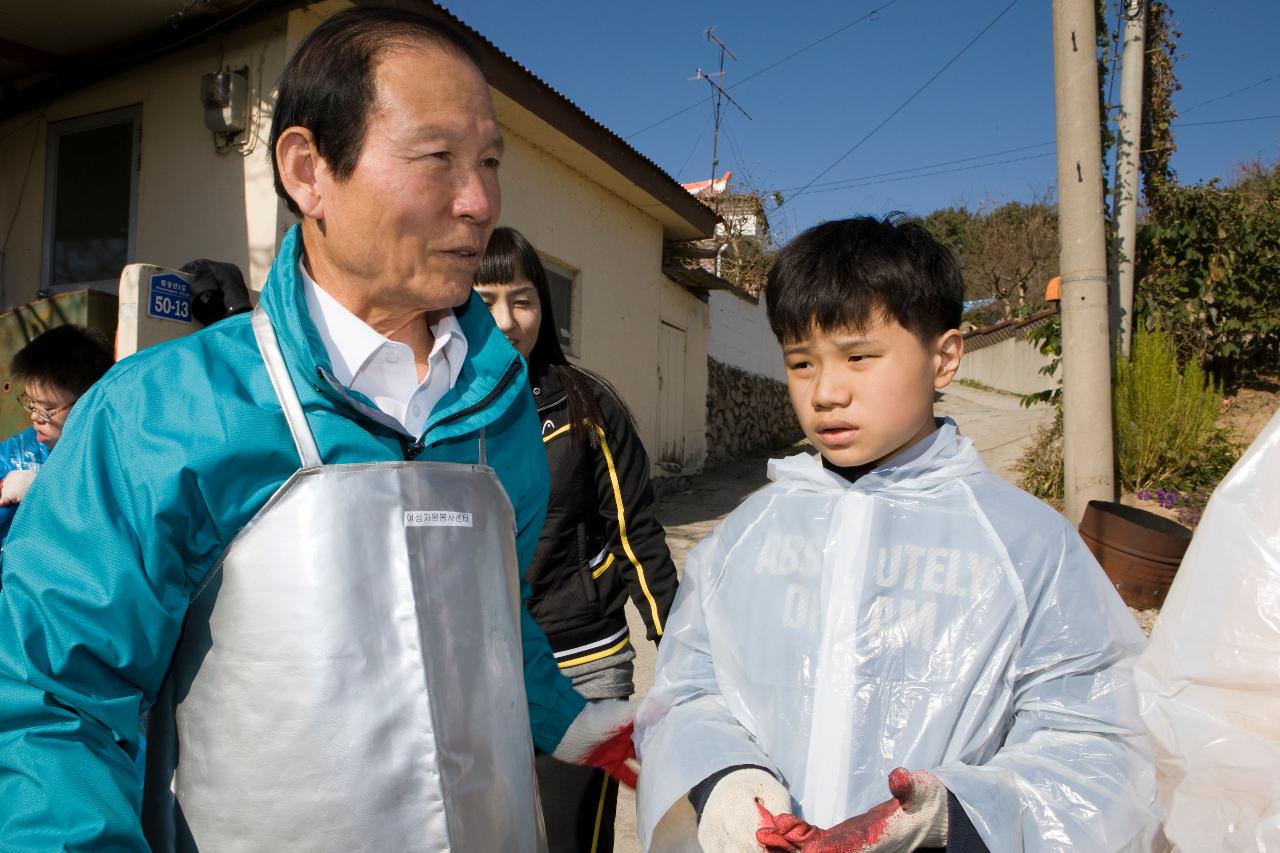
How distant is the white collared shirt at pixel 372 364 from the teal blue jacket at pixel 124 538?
82mm

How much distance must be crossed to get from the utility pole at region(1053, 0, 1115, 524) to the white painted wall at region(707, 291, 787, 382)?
6097 millimetres

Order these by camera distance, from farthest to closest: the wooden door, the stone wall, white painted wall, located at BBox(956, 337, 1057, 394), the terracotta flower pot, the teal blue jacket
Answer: white painted wall, located at BBox(956, 337, 1057, 394), the stone wall, the wooden door, the terracotta flower pot, the teal blue jacket

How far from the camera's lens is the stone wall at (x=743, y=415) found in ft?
40.7

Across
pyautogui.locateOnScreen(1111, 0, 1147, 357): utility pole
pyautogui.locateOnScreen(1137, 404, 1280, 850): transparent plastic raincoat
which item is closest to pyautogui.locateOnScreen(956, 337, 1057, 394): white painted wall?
pyautogui.locateOnScreen(1111, 0, 1147, 357): utility pole

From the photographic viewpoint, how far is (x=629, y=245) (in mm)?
9656

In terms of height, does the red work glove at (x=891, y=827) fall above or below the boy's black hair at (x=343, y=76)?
below

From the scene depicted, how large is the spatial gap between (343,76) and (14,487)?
8.29 feet

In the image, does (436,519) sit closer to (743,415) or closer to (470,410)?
(470,410)

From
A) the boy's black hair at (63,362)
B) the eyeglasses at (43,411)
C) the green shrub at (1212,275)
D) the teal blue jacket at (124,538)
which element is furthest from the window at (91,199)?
the green shrub at (1212,275)

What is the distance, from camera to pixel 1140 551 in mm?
4984

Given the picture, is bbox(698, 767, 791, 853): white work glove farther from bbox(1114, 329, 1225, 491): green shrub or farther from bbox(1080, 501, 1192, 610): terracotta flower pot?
bbox(1114, 329, 1225, 491): green shrub

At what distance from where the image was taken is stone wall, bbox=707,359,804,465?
1241cm

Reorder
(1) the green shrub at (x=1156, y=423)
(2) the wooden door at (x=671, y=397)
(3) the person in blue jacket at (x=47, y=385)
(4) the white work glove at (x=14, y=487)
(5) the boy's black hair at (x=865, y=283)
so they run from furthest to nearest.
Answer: (2) the wooden door at (x=671, y=397) → (1) the green shrub at (x=1156, y=423) → (3) the person in blue jacket at (x=47, y=385) → (4) the white work glove at (x=14, y=487) → (5) the boy's black hair at (x=865, y=283)

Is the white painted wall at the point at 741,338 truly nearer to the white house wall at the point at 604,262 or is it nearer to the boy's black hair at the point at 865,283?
the white house wall at the point at 604,262
